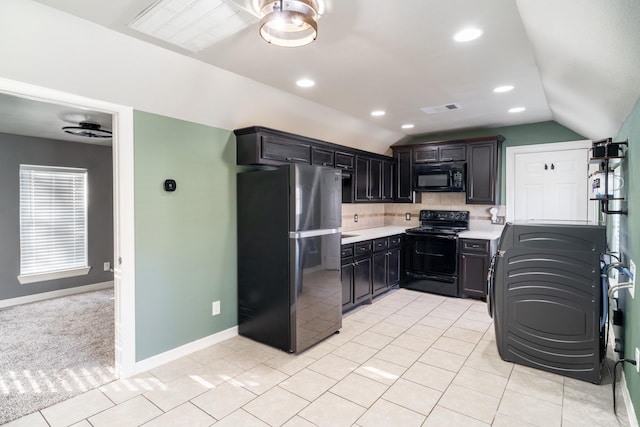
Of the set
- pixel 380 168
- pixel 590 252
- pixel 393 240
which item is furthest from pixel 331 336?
pixel 380 168

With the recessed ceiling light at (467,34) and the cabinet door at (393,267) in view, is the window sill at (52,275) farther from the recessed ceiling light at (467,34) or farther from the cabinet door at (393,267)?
the recessed ceiling light at (467,34)

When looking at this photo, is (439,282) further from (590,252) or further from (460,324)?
(590,252)

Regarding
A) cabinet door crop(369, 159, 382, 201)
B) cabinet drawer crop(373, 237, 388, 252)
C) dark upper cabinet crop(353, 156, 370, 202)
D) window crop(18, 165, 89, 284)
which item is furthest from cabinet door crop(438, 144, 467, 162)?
window crop(18, 165, 89, 284)

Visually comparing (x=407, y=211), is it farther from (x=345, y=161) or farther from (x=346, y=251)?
A: (x=346, y=251)

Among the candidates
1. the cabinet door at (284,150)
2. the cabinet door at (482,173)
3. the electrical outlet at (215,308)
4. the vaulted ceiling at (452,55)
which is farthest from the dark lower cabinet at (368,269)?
the vaulted ceiling at (452,55)

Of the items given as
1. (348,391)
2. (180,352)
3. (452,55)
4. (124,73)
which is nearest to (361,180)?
(452,55)

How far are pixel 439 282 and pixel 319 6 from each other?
412cm

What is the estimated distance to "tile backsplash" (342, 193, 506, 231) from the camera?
5230 millimetres

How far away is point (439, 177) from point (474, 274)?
1.55m

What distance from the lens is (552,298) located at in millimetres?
2666

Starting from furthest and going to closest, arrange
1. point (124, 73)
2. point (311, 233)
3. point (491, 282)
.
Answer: point (311, 233), point (491, 282), point (124, 73)

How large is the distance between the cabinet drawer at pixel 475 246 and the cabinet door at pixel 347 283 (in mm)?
1772

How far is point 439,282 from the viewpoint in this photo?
491cm

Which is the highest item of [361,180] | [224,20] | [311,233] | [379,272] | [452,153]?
[224,20]
